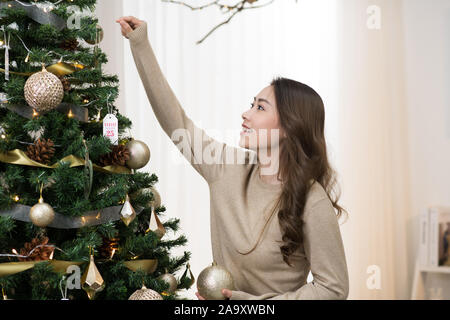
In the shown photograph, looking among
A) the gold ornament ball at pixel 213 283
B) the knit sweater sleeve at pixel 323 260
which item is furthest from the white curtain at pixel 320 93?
the gold ornament ball at pixel 213 283

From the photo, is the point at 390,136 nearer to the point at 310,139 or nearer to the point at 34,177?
the point at 310,139

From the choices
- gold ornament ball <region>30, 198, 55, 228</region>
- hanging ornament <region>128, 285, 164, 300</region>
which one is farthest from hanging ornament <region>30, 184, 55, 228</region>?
hanging ornament <region>128, 285, 164, 300</region>

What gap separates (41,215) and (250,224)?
1.85 ft

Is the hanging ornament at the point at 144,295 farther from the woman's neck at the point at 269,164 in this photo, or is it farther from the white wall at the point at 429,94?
the white wall at the point at 429,94

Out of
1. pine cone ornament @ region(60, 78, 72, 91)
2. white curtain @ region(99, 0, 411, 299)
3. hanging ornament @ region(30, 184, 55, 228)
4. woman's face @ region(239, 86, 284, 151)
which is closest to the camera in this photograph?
hanging ornament @ region(30, 184, 55, 228)

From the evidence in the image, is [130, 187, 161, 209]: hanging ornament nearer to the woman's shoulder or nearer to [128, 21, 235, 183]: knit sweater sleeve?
[128, 21, 235, 183]: knit sweater sleeve

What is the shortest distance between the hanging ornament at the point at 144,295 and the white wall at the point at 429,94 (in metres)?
2.16

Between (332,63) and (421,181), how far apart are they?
0.81 meters

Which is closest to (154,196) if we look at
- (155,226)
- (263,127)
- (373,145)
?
(155,226)

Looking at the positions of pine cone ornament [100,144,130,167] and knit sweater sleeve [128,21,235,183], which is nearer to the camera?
pine cone ornament [100,144,130,167]

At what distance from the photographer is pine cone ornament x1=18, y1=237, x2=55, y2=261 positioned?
0.90m

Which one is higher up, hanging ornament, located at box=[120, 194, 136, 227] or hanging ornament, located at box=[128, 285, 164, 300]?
hanging ornament, located at box=[120, 194, 136, 227]

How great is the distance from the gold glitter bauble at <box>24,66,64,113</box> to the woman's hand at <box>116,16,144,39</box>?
1.06ft

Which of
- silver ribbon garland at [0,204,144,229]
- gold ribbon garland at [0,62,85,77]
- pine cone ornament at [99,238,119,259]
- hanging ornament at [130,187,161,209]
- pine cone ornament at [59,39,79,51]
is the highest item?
pine cone ornament at [59,39,79,51]
